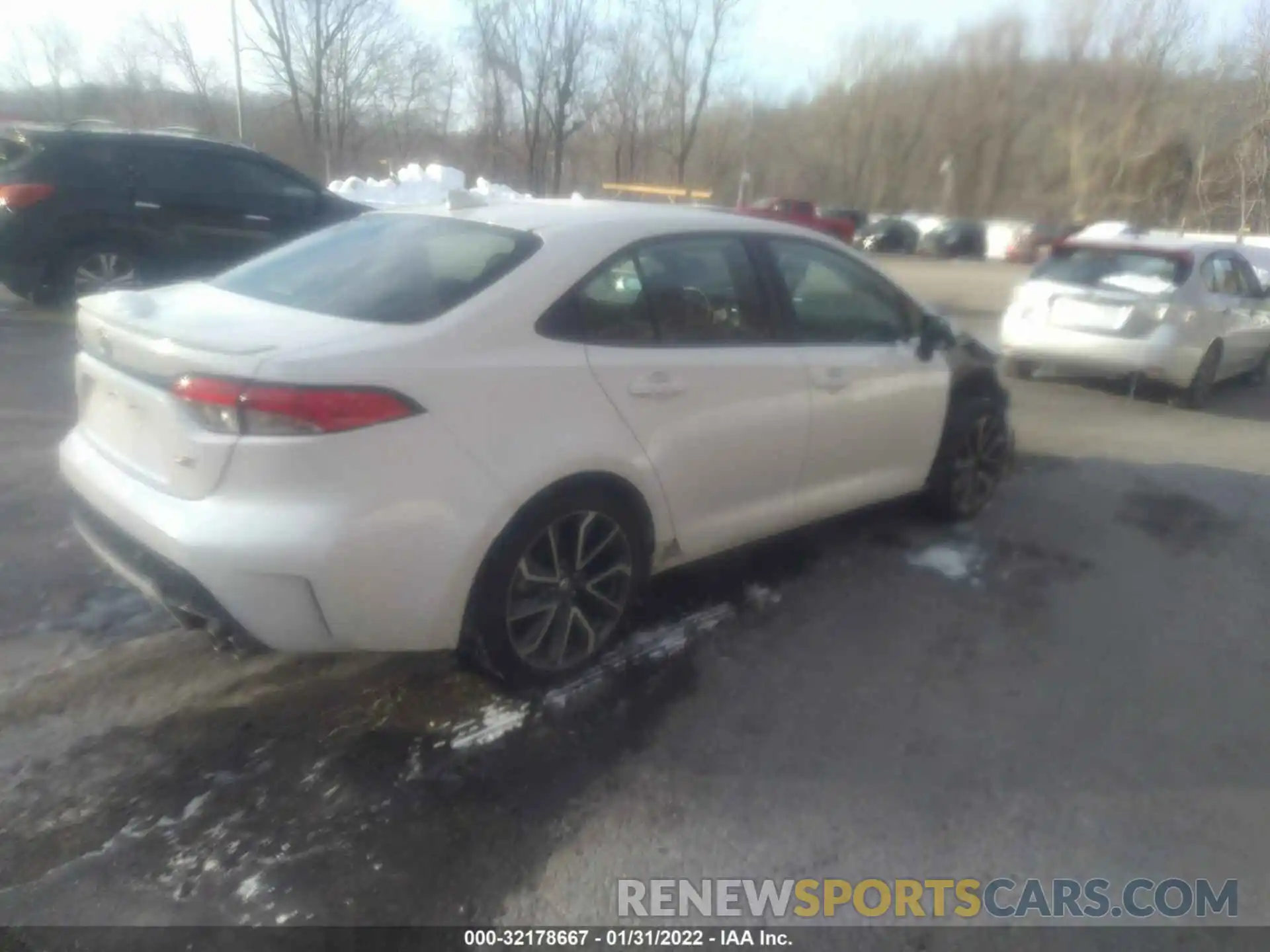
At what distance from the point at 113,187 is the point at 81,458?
288 inches

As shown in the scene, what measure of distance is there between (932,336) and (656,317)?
70.6 inches

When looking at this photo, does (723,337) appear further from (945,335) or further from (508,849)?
(508,849)

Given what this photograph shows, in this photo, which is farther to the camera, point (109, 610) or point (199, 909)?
point (109, 610)

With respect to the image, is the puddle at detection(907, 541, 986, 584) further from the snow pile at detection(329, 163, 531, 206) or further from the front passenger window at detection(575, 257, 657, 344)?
the snow pile at detection(329, 163, 531, 206)

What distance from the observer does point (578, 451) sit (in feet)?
11.0

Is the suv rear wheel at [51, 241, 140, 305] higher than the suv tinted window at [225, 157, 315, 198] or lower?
lower

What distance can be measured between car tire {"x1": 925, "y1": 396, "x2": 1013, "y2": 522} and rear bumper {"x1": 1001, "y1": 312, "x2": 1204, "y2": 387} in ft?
13.2

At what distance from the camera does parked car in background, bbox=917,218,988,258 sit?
39.0 metres

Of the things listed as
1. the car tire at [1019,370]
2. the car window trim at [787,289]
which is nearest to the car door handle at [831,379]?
the car window trim at [787,289]

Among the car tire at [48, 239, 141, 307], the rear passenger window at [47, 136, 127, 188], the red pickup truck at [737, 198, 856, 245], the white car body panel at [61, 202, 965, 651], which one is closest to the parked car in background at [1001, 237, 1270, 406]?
the white car body panel at [61, 202, 965, 651]

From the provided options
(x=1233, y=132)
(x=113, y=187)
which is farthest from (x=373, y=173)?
(x=113, y=187)

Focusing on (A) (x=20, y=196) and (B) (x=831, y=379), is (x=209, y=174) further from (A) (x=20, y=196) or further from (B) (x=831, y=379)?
(B) (x=831, y=379)

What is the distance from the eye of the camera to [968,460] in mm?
5422

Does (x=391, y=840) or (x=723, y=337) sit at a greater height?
(x=723, y=337)
